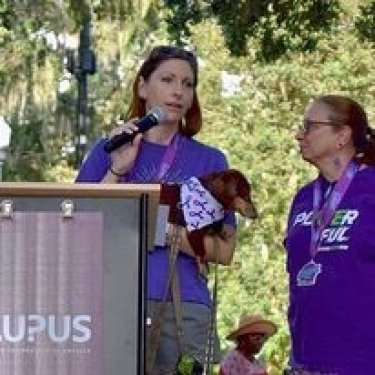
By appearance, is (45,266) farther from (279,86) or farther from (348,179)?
(279,86)

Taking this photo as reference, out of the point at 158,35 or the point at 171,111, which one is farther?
the point at 158,35

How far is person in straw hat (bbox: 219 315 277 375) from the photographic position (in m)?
7.26

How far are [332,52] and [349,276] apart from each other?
66.6ft

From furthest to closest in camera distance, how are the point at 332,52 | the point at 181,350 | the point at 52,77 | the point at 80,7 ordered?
the point at 52,77 < the point at 332,52 < the point at 80,7 < the point at 181,350

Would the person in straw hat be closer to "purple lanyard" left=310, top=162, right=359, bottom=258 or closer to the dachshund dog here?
"purple lanyard" left=310, top=162, right=359, bottom=258

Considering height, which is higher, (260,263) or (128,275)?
(128,275)

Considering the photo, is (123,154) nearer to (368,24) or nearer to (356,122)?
(356,122)

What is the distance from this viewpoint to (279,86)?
25.9 meters

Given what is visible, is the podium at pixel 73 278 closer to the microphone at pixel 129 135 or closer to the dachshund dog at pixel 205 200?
the microphone at pixel 129 135

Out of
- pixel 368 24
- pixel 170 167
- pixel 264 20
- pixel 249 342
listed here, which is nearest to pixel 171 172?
pixel 170 167

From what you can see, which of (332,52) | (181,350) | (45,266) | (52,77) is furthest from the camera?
(52,77)

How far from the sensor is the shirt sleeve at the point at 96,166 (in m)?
4.59

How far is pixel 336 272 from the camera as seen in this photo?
476 cm

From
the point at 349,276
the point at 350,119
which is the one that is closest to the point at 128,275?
the point at 349,276
